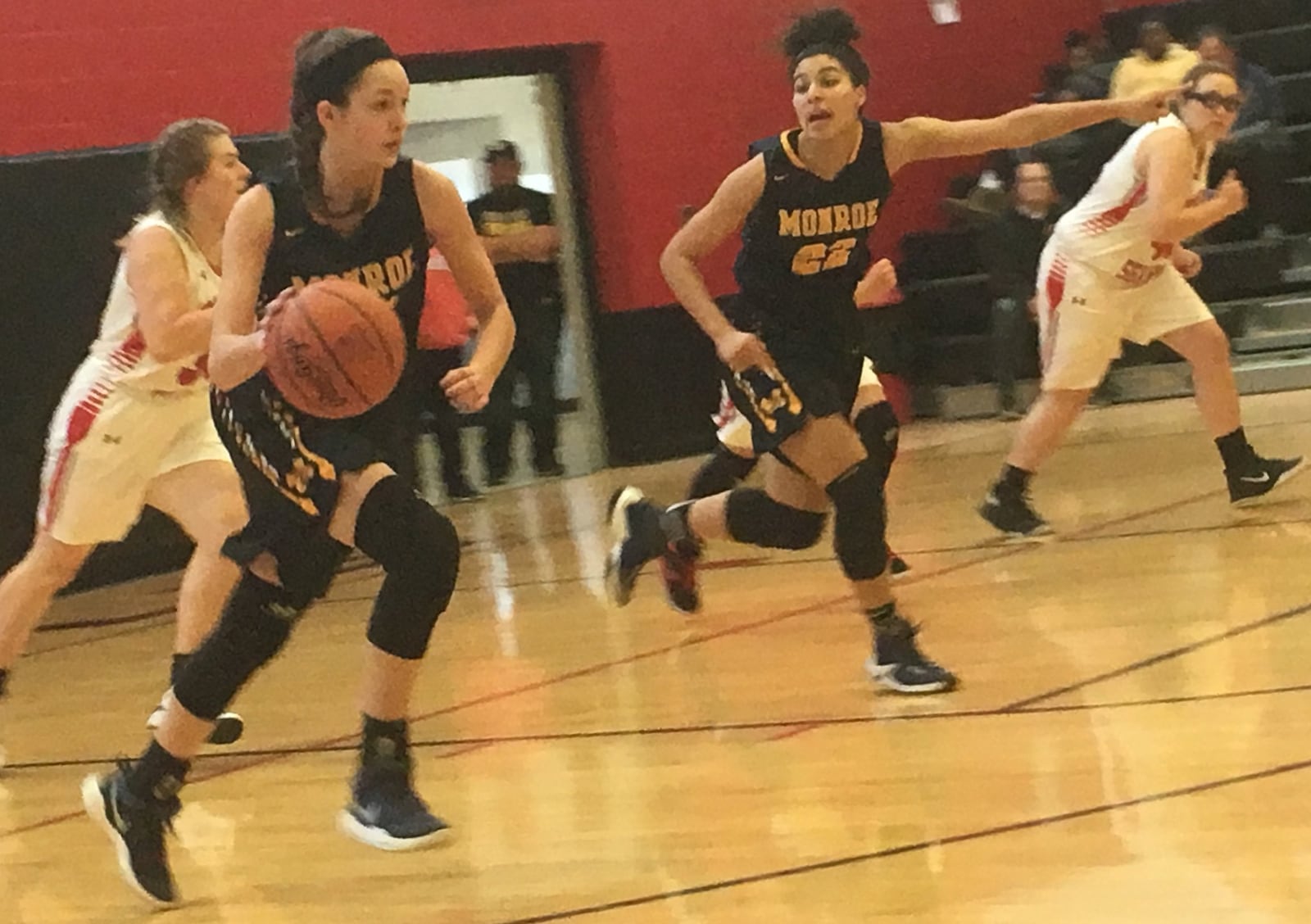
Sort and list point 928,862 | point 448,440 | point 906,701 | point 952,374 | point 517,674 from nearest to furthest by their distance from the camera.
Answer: point 928,862
point 906,701
point 517,674
point 448,440
point 952,374

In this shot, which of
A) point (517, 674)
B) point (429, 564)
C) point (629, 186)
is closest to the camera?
point (429, 564)

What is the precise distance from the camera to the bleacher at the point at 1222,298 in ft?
31.5

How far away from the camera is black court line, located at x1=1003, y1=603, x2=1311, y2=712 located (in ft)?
12.2

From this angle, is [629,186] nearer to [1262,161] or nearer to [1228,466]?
[1262,161]

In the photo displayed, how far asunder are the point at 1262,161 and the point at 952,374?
213 centimetres

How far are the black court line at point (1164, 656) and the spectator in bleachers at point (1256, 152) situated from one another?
5750 millimetres

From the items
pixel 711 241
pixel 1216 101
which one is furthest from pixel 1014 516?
pixel 711 241

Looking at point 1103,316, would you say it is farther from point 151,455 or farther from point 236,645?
point 236,645

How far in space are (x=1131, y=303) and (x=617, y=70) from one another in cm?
460

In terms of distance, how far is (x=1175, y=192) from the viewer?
5.19 metres

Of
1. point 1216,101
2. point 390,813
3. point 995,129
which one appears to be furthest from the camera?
point 1216,101

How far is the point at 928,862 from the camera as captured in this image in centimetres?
283

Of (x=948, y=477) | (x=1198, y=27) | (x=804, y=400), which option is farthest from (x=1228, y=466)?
(x=1198, y=27)

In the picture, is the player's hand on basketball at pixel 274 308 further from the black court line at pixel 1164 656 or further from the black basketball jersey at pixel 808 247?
the black court line at pixel 1164 656
